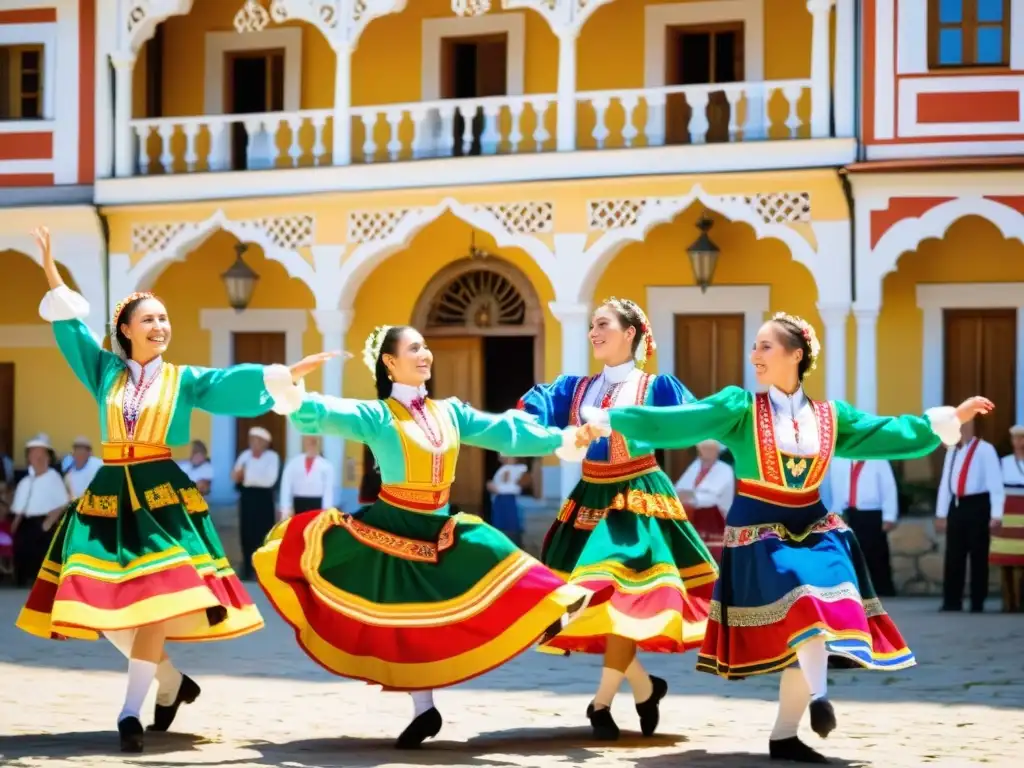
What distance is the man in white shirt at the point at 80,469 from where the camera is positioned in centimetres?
1894

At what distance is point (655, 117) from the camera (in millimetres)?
18438

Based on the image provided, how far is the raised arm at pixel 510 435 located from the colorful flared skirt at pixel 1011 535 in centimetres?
836

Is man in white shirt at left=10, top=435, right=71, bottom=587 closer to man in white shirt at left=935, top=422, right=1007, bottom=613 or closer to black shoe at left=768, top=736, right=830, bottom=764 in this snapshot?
man in white shirt at left=935, top=422, right=1007, bottom=613

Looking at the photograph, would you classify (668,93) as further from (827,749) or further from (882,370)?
(827,749)

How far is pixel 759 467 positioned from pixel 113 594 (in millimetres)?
2685

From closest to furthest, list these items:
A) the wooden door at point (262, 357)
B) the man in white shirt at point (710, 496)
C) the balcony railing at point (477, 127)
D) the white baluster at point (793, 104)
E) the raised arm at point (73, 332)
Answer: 1. the raised arm at point (73, 332)
2. the man in white shirt at point (710, 496)
3. the white baluster at point (793, 104)
4. the balcony railing at point (477, 127)
5. the wooden door at point (262, 357)

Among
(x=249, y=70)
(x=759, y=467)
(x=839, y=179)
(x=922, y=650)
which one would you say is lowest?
(x=922, y=650)

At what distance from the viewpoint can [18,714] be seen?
948 centimetres

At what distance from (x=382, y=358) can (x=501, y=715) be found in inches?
77.0

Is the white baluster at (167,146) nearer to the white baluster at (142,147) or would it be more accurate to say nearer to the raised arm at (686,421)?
the white baluster at (142,147)

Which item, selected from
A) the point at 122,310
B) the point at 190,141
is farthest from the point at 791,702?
the point at 190,141

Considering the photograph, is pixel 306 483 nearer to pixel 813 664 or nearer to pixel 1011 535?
pixel 1011 535

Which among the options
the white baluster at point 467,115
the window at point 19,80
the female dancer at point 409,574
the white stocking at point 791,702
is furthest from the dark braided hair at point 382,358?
the window at point 19,80

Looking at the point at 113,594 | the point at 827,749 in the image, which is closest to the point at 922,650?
the point at 827,749
